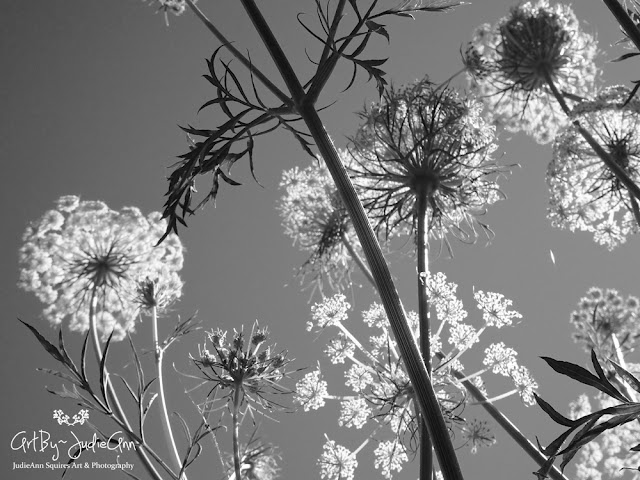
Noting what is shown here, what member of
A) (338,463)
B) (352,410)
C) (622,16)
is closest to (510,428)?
(352,410)

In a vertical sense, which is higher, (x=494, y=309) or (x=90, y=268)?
(x=90, y=268)

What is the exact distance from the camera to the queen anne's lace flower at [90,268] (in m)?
7.12

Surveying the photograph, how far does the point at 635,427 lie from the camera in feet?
24.4

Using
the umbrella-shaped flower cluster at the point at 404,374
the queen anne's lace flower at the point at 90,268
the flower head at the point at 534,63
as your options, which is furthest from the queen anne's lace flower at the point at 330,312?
the flower head at the point at 534,63

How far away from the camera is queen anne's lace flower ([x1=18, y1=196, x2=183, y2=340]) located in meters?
7.12

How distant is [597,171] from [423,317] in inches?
195

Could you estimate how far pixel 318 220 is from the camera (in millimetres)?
7008

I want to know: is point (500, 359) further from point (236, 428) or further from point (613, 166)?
point (236, 428)

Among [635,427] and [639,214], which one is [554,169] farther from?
[635,427]

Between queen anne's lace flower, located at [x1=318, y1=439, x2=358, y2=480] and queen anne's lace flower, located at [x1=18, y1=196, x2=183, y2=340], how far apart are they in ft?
10.1

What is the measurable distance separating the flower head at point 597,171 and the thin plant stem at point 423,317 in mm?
2895

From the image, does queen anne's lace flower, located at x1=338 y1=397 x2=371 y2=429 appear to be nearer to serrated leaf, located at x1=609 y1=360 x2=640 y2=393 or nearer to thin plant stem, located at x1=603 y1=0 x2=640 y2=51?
serrated leaf, located at x1=609 y1=360 x2=640 y2=393

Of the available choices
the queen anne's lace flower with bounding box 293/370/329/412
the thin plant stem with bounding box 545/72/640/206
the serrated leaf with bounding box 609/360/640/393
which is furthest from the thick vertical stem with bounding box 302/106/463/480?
the queen anne's lace flower with bounding box 293/370/329/412

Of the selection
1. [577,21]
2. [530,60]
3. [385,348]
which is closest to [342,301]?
[385,348]
